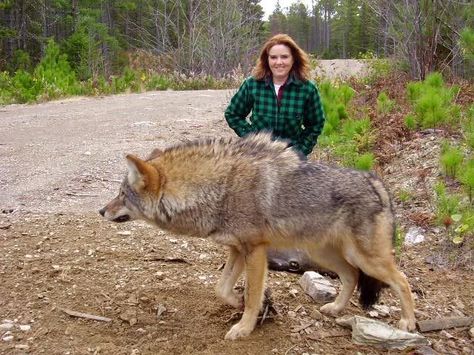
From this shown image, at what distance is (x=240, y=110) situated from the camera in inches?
206

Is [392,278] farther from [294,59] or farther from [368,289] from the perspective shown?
[294,59]

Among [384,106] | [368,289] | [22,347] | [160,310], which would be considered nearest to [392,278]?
[368,289]

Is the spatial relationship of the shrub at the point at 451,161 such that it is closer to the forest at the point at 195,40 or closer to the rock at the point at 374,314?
the rock at the point at 374,314

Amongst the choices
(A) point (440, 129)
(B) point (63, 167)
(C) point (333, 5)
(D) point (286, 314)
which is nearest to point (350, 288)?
(D) point (286, 314)

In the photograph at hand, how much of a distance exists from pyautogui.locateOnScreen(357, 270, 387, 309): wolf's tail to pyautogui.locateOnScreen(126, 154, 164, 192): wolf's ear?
5.93ft

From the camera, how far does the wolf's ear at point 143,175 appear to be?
362cm

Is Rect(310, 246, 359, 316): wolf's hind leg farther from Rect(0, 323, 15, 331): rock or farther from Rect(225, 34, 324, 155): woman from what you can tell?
Rect(0, 323, 15, 331): rock

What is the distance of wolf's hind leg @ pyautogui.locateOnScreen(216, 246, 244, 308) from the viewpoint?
4066 mm

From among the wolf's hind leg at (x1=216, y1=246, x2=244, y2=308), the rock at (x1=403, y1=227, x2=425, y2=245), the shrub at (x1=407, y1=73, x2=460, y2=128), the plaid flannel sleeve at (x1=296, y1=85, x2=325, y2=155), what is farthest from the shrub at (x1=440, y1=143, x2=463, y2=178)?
the wolf's hind leg at (x1=216, y1=246, x2=244, y2=308)

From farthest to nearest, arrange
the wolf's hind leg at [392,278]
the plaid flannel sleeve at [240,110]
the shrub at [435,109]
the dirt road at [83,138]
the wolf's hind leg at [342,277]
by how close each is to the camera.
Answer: the shrub at [435,109]
the dirt road at [83,138]
the plaid flannel sleeve at [240,110]
the wolf's hind leg at [342,277]
the wolf's hind leg at [392,278]

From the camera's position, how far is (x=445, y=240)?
5.42 meters

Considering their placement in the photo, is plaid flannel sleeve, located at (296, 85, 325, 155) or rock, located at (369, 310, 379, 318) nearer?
rock, located at (369, 310, 379, 318)

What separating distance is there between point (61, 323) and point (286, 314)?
1779 mm

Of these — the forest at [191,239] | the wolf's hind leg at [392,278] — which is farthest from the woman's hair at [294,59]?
the wolf's hind leg at [392,278]
